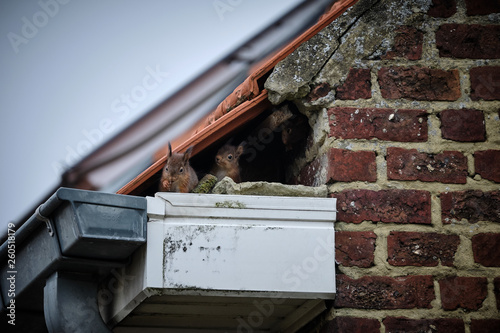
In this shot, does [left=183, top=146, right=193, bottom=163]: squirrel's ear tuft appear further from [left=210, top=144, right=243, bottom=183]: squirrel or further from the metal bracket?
the metal bracket

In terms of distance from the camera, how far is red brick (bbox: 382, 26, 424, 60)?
2.92m

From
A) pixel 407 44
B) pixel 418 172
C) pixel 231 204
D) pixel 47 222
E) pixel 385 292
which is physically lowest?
pixel 385 292

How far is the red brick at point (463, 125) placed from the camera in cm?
281

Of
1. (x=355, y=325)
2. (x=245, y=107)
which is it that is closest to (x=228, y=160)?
(x=245, y=107)

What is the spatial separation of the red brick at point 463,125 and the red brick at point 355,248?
58 centimetres

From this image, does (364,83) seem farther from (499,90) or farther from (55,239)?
(55,239)

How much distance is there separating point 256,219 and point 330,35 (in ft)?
3.10

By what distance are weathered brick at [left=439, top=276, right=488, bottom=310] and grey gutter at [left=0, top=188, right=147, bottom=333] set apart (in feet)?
3.99

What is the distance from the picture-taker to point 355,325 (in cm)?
254

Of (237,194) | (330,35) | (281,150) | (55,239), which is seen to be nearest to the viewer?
(55,239)

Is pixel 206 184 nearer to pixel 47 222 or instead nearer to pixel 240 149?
pixel 240 149

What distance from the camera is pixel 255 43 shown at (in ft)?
13.0

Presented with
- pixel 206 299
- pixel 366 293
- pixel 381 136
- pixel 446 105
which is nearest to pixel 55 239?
pixel 206 299

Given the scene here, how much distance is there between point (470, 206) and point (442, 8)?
926mm
